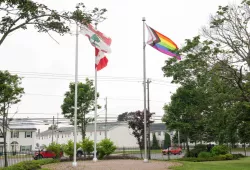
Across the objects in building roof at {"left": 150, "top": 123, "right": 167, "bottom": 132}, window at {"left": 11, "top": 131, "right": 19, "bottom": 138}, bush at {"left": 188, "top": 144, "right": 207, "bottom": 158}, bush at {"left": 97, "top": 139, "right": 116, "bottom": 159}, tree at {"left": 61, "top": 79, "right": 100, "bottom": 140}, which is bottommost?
bush at {"left": 188, "top": 144, "right": 207, "bottom": 158}

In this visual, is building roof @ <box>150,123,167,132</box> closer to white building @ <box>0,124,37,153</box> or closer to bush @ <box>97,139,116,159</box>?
white building @ <box>0,124,37,153</box>

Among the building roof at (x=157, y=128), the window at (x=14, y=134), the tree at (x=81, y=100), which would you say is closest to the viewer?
the tree at (x=81, y=100)

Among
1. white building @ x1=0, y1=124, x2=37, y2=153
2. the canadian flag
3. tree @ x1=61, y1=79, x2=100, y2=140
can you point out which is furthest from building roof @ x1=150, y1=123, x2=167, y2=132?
the canadian flag

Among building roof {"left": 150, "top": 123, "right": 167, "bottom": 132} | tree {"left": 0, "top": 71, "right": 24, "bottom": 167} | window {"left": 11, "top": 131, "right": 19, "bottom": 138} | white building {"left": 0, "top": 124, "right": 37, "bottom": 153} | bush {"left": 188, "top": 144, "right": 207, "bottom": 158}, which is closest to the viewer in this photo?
tree {"left": 0, "top": 71, "right": 24, "bottom": 167}

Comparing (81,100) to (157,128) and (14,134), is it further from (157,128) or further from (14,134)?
(157,128)

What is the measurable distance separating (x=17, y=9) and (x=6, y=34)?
1.04 metres

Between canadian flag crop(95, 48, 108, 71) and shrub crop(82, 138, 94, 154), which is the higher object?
canadian flag crop(95, 48, 108, 71)

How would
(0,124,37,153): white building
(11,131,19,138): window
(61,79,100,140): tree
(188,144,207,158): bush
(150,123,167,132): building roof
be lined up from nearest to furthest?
(188,144,207,158): bush < (61,79,100,140): tree < (0,124,37,153): white building < (11,131,19,138): window < (150,123,167,132): building roof

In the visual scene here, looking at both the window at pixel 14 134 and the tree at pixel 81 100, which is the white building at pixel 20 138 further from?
the tree at pixel 81 100

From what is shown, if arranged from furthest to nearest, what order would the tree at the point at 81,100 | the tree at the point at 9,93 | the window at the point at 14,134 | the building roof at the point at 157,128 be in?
1. the building roof at the point at 157,128
2. the window at the point at 14,134
3. the tree at the point at 81,100
4. the tree at the point at 9,93

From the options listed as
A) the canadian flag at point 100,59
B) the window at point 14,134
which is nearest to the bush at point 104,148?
the canadian flag at point 100,59

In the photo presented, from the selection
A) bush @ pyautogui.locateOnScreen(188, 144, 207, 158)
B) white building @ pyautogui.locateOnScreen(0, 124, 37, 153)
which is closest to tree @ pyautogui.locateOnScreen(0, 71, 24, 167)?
bush @ pyautogui.locateOnScreen(188, 144, 207, 158)

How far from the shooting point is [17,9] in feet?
35.8

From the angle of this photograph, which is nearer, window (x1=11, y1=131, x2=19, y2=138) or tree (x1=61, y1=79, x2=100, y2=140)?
tree (x1=61, y1=79, x2=100, y2=140)
